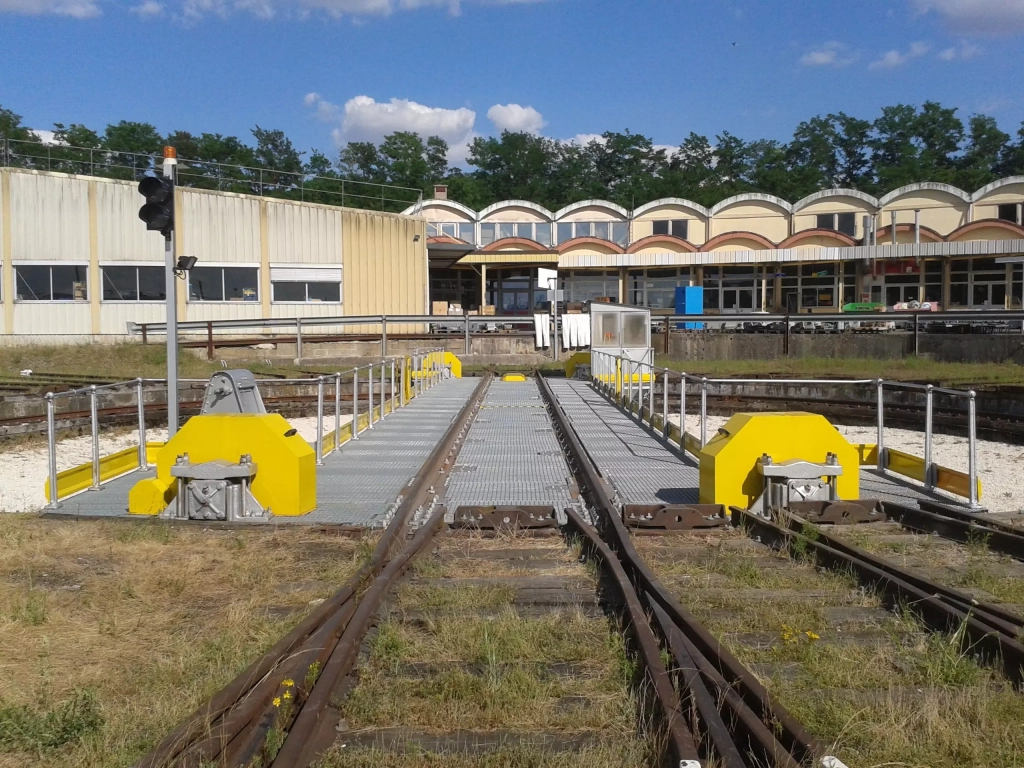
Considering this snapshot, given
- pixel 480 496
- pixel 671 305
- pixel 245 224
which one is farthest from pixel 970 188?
pixel 480 496

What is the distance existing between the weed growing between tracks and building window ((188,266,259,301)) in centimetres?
2807

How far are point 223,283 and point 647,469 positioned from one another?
28.0 m

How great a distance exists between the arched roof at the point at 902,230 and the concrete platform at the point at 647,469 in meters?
42.1

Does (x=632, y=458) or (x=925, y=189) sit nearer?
(x=632, y=458)

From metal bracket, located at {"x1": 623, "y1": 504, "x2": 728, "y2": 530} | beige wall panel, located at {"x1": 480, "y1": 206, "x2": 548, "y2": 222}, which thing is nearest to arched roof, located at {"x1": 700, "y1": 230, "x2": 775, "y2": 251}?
beige wall panel, located at {"x1": 480, "y1": 206, "x2": 548, "y2": 222}

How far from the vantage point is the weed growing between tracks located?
12.5 ft

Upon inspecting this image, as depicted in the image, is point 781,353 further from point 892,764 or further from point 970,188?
point 970,188

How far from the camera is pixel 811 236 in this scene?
52.8 metres

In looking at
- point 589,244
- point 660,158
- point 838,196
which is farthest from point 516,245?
point 660,158

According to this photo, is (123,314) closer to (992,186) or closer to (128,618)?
(128,618)

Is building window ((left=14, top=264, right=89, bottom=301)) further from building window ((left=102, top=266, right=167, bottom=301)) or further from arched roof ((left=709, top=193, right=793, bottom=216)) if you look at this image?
arched roof ((left=709, top=193, right=793, bottom=216))

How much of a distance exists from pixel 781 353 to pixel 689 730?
3104 cm

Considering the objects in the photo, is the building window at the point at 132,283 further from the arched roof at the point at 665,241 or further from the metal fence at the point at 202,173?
the arched roof at the point at 665,241

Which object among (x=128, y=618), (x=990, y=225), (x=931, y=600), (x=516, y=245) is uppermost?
(x=990, y=225)
